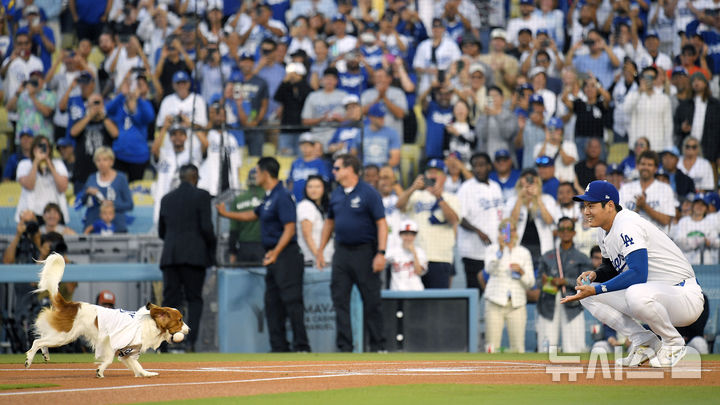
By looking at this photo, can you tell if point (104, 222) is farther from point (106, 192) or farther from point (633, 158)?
point (633, 158)

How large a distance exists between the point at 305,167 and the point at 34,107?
6.31 meters

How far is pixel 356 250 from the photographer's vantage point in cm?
1231

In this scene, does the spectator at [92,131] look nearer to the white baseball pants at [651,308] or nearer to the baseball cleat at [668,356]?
the white baseball pants at [651,308]

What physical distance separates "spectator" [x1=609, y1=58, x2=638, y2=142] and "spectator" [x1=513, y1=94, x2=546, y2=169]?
1.16m

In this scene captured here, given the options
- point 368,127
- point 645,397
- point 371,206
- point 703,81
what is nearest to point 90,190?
point 368,127

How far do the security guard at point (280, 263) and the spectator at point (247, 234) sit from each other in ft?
1.78

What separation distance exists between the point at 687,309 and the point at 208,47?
36.7ft

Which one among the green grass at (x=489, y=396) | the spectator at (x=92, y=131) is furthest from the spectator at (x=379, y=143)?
the green grass at (x=489, y=396)

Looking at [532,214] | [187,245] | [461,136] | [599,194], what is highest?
[461,136]

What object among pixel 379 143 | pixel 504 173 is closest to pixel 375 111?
pixel 379 143

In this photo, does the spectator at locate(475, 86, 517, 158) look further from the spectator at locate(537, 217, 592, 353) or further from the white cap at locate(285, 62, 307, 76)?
the spectator at locate(537, 217, 592, 353)

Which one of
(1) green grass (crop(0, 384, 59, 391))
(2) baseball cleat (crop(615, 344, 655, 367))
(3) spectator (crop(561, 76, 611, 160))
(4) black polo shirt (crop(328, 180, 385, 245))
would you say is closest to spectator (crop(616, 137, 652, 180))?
(3) spectator (crop(561, 76, 611, 160))

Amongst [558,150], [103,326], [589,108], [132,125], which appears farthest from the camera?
[132,125]

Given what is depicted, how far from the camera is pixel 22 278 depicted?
43.0ft
